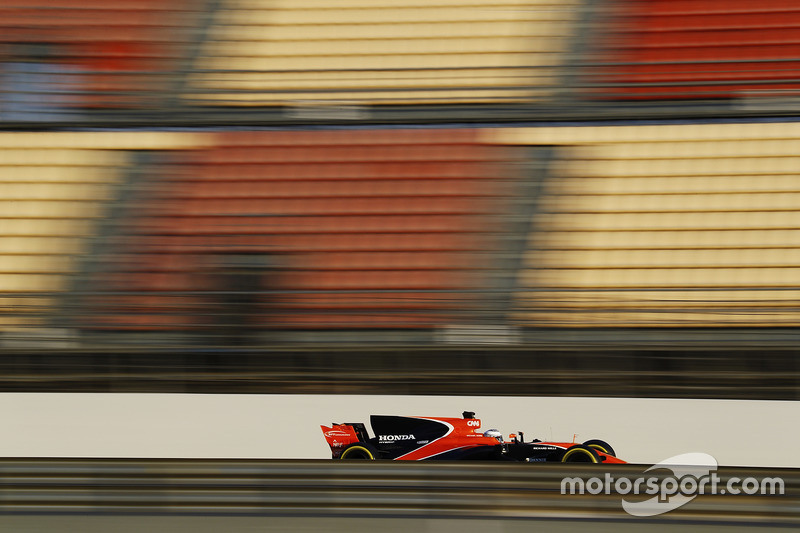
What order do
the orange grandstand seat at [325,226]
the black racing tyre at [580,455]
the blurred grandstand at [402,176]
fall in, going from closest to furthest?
the black racing tyre at [580,455] < the blurred grandstand at [402,176] < the orange grandstand seat at [325,226]

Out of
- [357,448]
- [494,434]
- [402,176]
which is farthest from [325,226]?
[494,434]

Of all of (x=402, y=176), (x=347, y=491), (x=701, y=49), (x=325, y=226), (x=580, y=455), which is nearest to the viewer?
(x=347, y=491)

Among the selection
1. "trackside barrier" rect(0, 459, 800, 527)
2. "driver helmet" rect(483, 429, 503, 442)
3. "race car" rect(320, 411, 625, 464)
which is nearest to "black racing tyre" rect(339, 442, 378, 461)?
"race car" rect(320, 411, 625, 464)

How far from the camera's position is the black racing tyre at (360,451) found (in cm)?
316

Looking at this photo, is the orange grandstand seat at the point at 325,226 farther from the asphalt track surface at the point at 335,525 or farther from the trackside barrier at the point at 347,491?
the asphalt track surface at the point at 335,525

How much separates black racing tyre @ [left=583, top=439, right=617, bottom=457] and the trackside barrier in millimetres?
325

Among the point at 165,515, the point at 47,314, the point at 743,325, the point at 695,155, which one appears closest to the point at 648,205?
the point at 695,155

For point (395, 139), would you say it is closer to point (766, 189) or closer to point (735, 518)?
point (766, 189)

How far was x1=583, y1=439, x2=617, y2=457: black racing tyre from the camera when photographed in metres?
3.17


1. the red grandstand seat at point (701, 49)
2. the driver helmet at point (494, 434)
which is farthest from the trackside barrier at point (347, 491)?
the red grandstand seat at point (701, 49)

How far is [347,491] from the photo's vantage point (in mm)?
2750

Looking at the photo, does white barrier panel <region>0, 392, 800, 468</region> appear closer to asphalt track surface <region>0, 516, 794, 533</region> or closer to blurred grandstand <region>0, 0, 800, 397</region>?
blurred grandstand <region>0, 0, 800, 397</region>

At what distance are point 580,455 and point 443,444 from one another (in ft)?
1.87

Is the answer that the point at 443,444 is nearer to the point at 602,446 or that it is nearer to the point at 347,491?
the point at 347,491
